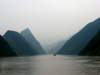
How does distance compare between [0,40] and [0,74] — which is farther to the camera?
[0,40]

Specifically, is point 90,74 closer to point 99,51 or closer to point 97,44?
point 99,51

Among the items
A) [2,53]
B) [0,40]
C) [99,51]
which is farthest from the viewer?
[0,40]

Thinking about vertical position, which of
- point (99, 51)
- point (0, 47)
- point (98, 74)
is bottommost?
point (98, 74)

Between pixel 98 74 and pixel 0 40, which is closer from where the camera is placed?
pixel 98 74

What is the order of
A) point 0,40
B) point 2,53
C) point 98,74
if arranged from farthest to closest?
point 0,40, point 2,53, point 98,74

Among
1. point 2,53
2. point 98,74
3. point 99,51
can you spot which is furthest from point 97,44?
point 98,74

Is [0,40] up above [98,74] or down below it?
above

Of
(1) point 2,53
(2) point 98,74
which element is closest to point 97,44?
(1) point 2,53

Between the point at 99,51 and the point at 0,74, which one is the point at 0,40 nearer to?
the point at 99,51

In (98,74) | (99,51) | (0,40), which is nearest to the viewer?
(98,74)
